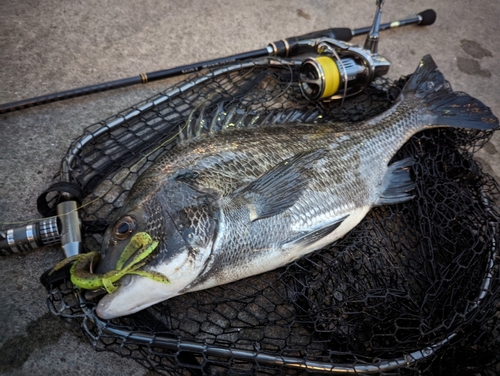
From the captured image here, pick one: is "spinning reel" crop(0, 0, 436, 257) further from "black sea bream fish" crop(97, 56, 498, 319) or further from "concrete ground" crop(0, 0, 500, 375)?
"black sea bream fish" crop(97, 56, 498, 319)

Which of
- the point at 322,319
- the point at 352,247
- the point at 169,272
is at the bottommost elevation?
the point at 322,319

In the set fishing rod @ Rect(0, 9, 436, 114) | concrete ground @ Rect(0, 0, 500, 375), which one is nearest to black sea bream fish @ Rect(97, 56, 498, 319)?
concrete ground @ Rect(0, 0, 500, 375)

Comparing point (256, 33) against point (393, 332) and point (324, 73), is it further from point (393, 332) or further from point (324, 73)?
point (393, 332)

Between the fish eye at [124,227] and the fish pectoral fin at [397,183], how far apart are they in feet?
5.17

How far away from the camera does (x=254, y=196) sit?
2.04 m

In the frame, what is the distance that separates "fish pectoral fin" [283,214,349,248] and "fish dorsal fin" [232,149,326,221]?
0.19 metres

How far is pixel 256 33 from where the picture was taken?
3744mm

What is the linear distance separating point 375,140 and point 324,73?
2.03ft

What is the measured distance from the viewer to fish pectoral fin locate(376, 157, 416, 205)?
249 centimetres

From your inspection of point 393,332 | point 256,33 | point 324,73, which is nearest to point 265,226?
point 393,332

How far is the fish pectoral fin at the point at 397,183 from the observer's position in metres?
2.49

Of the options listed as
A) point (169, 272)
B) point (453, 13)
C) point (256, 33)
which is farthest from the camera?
point (453, 13)

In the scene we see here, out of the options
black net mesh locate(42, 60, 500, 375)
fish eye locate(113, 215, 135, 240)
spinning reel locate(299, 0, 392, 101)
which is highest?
spinning reel locate(299, 0, 392, 101)

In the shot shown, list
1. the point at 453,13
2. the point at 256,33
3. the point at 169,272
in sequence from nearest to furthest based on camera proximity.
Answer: the point at 169,272
the point at 256,33
the point at 453,13
